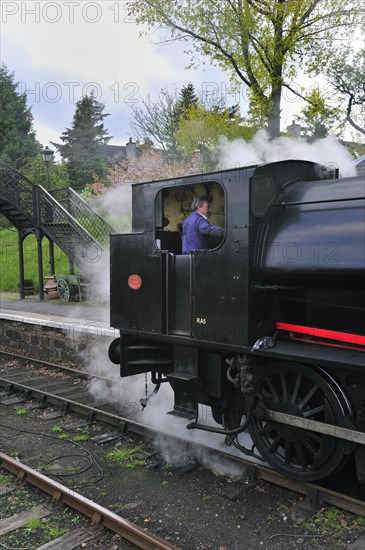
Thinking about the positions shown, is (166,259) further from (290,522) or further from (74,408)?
(74,408)

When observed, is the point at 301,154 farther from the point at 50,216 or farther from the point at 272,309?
Answer: the point at 50,216

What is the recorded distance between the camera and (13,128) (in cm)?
3391

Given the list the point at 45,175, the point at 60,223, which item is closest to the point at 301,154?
the point at 60,223

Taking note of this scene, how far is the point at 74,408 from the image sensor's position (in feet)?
21.9

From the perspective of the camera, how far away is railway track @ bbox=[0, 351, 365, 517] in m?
3.96

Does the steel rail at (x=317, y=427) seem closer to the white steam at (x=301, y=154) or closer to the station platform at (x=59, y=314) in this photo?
the white steam at (x=301, y=154)

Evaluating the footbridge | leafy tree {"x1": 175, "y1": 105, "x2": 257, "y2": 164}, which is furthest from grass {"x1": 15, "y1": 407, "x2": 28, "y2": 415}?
leafy tree {"x1": 175, "y1": 105, "x2": 257, "y2": 164}

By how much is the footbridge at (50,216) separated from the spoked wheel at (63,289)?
0.63 metres

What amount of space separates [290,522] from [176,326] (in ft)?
6.35

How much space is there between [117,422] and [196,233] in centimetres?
272

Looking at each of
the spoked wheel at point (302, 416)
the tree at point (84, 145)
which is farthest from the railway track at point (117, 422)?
the tree at point (84, 145)

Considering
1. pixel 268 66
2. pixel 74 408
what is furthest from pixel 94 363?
pixel 268 66

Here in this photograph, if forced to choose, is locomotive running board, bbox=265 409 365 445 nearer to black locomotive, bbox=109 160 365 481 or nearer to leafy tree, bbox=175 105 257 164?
black locomotive, bbox=109 160 365 481

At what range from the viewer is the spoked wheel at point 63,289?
14.6m
